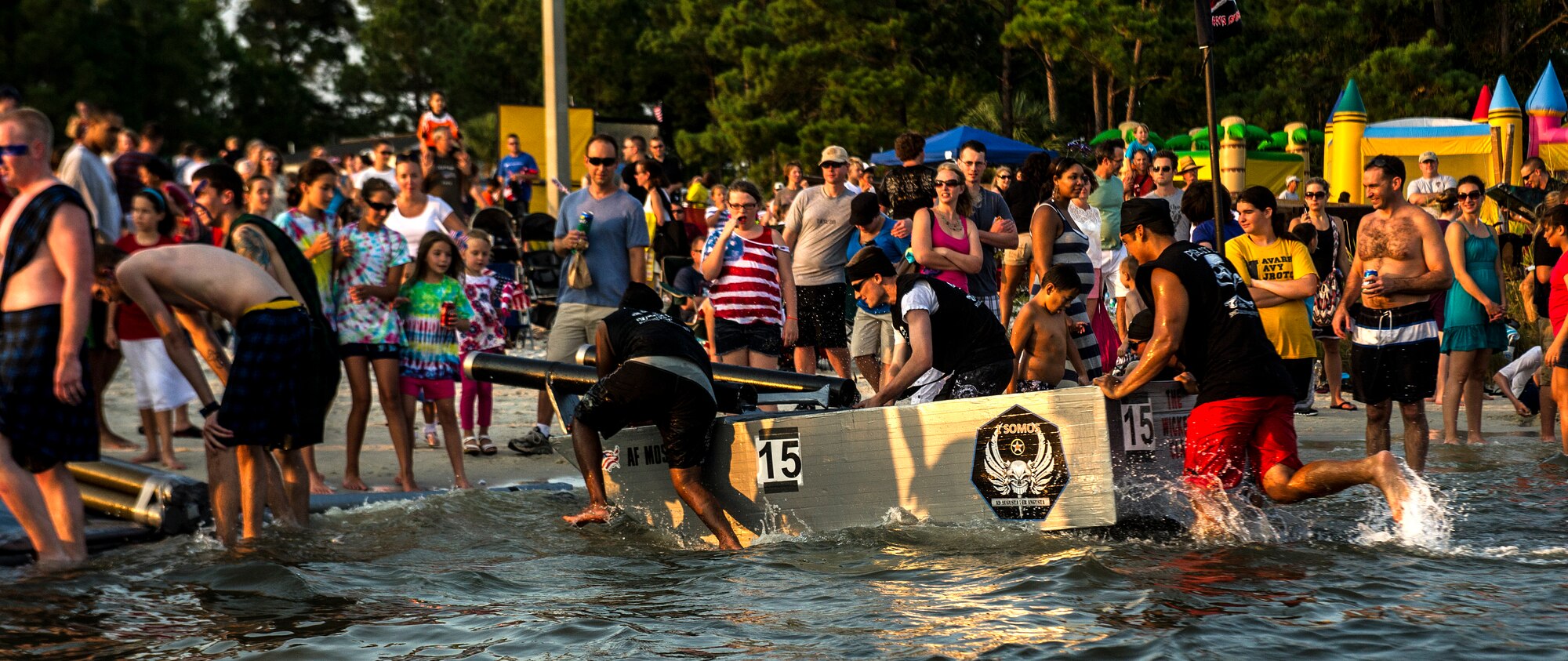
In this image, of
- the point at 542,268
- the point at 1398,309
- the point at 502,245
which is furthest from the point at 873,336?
the point at 502,245

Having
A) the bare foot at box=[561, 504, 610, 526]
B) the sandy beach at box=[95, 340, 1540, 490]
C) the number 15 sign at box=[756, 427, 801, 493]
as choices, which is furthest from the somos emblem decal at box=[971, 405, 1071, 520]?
the sandy beach at box=[95, 340, 1540, 490]

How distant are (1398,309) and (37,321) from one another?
6.98 meters

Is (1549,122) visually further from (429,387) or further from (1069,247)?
(429,387)

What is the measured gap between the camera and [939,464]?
6523 millimetres

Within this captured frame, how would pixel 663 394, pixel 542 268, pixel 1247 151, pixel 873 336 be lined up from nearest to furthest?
pixel 663 394 < pixel 873 336 < pixel 542 268 < pixel 1247 151

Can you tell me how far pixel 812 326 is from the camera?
10.1 metres

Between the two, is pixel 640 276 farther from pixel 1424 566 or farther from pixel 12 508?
pixel 1424 566

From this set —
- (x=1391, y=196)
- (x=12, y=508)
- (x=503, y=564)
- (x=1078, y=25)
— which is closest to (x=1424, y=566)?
(x=1391, y=196)

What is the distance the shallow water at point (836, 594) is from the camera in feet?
16.9

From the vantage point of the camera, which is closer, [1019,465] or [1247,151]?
[1019,465]

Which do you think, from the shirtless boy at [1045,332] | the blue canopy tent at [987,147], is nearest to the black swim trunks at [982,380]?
the shirtless boy at [1045,332]

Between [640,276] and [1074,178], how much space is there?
3.02 m

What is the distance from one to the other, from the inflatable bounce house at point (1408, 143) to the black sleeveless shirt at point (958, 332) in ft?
59.8

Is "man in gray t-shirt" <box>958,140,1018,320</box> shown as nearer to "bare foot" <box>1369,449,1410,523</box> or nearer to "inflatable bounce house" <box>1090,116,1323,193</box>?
"bare foot" <box>1369,449,1410,523</box>
